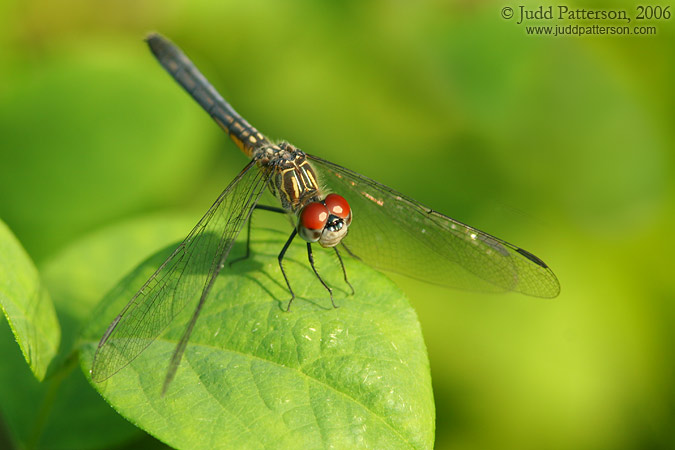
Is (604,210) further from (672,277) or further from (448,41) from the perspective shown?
(448,41)

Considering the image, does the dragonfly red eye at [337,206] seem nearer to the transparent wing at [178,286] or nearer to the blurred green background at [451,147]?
the transparent wing at [178,286]

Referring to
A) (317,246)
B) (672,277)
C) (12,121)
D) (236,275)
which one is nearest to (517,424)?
(672,277)

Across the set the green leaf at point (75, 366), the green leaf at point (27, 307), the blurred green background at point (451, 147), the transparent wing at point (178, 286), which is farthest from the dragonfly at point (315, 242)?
the blurred green background at point (451, 147)

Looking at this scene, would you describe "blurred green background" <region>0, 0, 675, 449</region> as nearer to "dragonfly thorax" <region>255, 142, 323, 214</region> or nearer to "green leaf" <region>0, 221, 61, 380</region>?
"dragonfly thorax" <region>255, 142, 323, 214</region>

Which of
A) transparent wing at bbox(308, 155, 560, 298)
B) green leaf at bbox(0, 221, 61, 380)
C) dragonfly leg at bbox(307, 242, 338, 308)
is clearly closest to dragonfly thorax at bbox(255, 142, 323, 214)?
transparent wing at bbox(308, 155, 560, 298)

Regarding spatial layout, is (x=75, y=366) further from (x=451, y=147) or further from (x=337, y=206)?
(x=451, y=147)

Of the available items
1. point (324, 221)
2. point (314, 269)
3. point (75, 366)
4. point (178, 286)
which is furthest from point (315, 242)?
point (75, 366)
